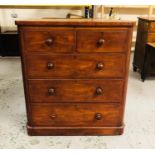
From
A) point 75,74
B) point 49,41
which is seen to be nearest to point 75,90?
point 75,74

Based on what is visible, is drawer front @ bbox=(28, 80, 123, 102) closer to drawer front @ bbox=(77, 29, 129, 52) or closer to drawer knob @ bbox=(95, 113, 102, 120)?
drawer knob @ bbox=(95, 113, 102, 120)

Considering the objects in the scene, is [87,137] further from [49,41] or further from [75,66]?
[49,41]

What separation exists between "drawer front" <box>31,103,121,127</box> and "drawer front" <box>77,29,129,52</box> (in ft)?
1.43

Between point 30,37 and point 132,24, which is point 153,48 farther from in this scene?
point 30,37

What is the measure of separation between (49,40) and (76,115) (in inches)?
24.3

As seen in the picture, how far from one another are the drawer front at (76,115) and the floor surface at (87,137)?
113mm

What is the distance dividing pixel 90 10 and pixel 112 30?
668 millimetres

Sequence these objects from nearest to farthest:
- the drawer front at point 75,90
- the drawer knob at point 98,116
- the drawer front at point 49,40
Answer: the drawer front at point 49,40 → the drawer front at point 75,90 → the drawer knob at point 98,116

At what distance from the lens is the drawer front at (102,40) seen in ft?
4.62

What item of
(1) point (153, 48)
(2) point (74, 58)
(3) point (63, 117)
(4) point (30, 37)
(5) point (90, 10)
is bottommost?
(3) point (63, 117)

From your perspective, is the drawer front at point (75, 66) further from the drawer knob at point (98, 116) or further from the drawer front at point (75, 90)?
the drawer knob at point (98, 116)

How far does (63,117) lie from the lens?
5.49 feet

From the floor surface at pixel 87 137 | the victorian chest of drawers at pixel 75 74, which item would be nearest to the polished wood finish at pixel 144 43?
the floor surface at pixel 87 137
